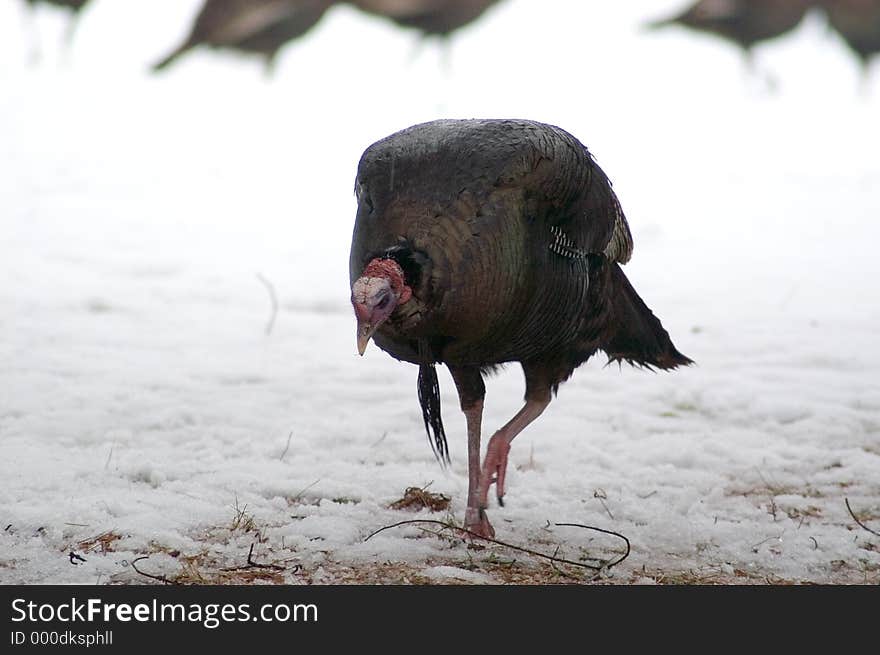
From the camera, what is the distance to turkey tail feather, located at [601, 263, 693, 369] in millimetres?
3957

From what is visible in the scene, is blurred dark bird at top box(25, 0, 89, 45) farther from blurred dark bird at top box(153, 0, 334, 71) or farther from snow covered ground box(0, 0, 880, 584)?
blurred dark bird at top box(153, 0, 334, 71)

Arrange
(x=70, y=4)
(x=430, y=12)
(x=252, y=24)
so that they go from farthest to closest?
1. (x=252, y=24)
2. (x=430, y=12)
3. (x=70, y=4)

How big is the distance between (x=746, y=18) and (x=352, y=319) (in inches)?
229

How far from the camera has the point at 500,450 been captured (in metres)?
3.73

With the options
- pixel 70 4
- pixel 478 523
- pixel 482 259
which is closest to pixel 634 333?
pixel 478 523

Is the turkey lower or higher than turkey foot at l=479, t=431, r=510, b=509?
higher

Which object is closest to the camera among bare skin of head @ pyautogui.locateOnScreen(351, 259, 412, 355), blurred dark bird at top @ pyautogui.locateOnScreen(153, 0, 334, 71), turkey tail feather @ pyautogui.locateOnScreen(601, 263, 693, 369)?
bare skin of head @ pyautogui.locateOnScreen(351, 259, 412, 355)

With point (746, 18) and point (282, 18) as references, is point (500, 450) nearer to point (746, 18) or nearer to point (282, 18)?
point (282, 18)

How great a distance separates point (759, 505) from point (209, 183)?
250 inches

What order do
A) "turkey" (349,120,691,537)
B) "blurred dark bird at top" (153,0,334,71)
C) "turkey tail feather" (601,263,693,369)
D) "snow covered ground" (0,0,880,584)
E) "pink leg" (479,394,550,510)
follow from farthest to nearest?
"blurred dark bird at top" (153,0,334,71), "turkey tail feather" (601,263,693,369), "pink leg" (479,394,550,510), "snow covered ground" (0,0,880,584), "turkey" (349,120,691,537)

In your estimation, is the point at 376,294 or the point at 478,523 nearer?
the point at 376,294

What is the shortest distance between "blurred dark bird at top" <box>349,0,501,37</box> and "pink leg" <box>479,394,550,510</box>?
6.43m

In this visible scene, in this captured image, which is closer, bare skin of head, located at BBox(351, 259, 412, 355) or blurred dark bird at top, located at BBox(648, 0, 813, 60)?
bare skin of head, located at BBox(351, 259, 412, 355)

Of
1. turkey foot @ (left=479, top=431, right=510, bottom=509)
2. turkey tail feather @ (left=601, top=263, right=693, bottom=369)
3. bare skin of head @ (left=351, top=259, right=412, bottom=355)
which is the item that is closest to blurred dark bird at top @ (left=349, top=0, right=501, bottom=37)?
turkey tail feather @ (left=601, top=263, right=693, bottom=369)
